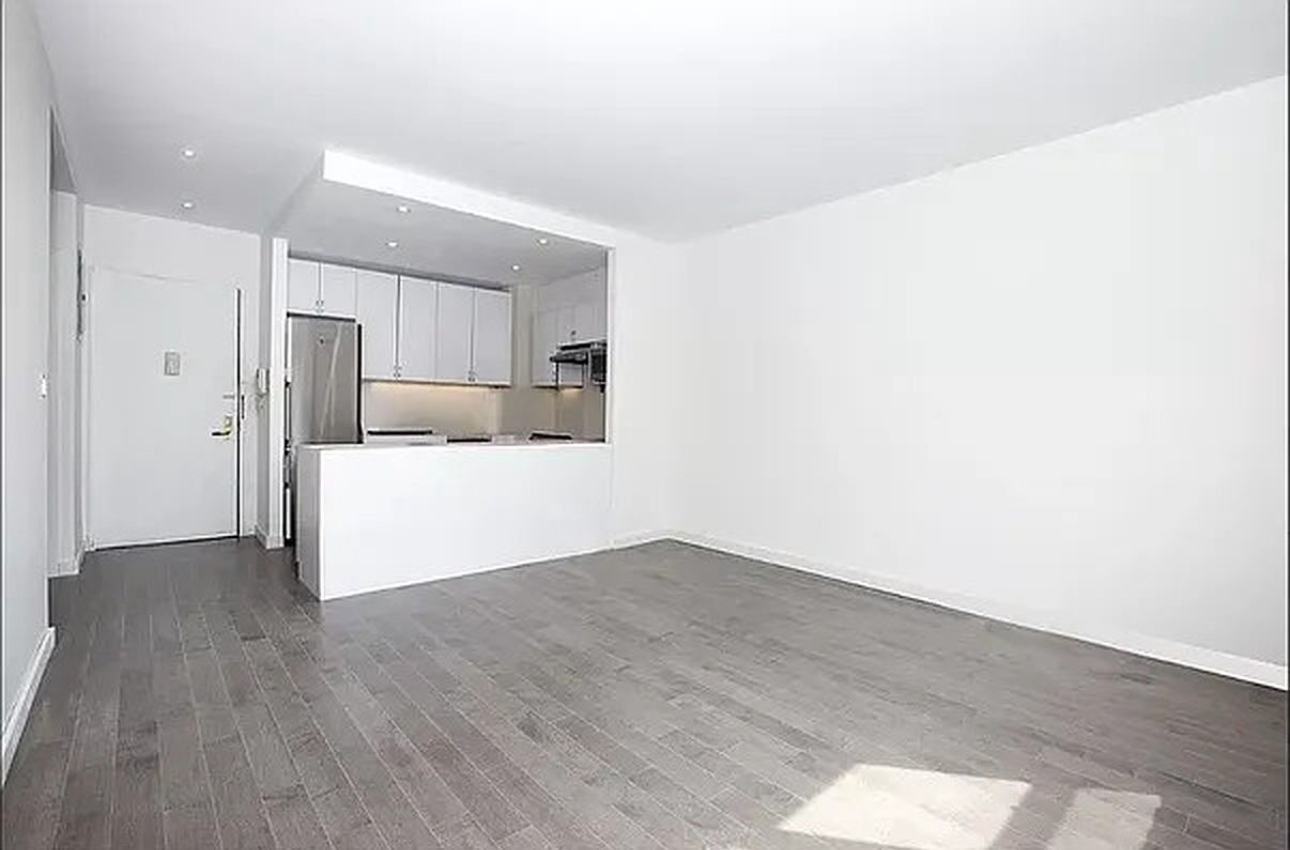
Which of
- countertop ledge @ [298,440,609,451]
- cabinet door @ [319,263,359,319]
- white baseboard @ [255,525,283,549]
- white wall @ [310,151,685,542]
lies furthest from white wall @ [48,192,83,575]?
white wall @ [310,151,685,542]

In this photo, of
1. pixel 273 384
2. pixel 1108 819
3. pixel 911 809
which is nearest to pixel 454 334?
pixel 273 384

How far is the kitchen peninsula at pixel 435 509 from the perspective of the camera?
14.1 ft

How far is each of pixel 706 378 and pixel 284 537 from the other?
368 cm

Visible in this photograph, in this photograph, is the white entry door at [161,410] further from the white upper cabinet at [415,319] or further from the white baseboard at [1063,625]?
the white baseboard at [1063,625]

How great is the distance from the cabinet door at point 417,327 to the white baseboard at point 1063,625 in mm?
3836

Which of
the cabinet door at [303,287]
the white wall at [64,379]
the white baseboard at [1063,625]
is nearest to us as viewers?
the white baseboard at [1063,625]

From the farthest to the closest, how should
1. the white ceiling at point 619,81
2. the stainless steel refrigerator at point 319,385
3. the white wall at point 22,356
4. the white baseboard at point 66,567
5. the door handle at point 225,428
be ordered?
the stainless steel refrigerator at point 319,385 → the door handle at point 225,428 → the white baseboard at point 66,567 → the white ceiling at point 619,81 → the white wall at point 22,356

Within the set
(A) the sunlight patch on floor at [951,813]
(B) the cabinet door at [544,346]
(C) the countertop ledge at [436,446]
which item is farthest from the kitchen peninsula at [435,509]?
(A) the sunlight patch on floor at [951,813]

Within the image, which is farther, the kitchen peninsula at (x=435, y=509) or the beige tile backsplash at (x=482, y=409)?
the beige tile backsplash at (x=482, y=409)

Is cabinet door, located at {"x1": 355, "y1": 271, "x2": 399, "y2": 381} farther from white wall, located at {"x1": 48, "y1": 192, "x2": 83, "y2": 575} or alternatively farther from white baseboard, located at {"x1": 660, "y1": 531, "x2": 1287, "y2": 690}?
white baseboard, located at {"x1": 660, "y1": 531, "x2": 1287, "y2": 690}

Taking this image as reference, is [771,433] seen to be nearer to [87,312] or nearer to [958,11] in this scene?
[958,11]

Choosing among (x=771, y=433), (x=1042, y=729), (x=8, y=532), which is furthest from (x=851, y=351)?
(x=8, y=532)

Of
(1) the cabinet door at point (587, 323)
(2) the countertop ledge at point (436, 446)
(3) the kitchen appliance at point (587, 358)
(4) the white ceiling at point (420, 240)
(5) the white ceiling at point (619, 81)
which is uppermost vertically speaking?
(5) the white ceiling at point (619, 81)

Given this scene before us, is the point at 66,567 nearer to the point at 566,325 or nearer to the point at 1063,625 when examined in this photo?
the point at 566,325
